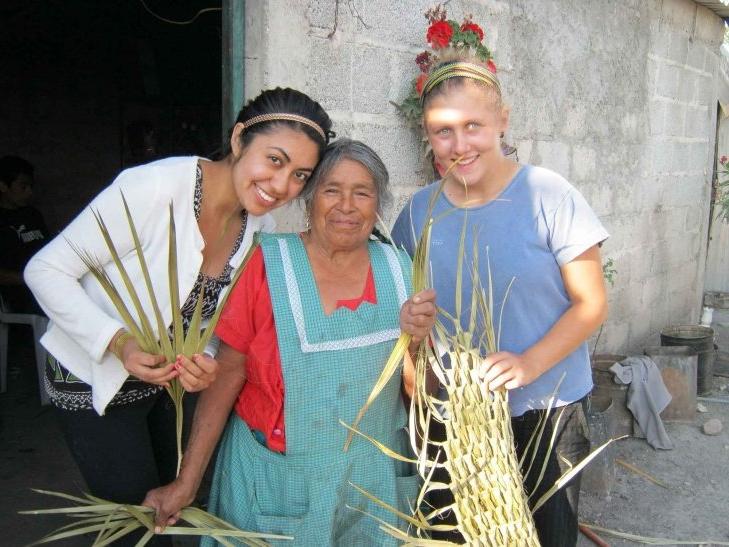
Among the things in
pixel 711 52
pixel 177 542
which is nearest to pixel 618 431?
pixel 177 542

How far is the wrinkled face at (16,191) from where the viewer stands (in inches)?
208

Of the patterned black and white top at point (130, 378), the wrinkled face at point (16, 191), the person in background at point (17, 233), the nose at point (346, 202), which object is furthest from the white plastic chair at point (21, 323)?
the nose at point (346, 202)

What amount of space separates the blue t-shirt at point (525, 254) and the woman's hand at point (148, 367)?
726mm

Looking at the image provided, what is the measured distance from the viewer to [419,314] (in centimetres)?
164

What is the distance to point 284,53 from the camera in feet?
9.20

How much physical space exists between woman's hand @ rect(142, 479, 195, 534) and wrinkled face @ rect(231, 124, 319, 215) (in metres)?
0.72

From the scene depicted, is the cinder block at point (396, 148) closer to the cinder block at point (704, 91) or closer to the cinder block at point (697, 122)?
the cinder block at point (697, 122)

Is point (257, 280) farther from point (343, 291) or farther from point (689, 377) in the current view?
point (689, 377)

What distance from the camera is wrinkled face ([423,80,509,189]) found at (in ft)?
6.26

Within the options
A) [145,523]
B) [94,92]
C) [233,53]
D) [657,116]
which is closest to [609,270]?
[657,116]

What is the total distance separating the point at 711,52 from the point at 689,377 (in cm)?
→ 336

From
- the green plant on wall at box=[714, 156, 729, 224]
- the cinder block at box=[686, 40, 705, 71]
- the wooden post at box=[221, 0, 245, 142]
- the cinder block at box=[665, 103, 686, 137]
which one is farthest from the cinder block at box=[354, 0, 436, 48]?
the green plant on wall at box=[714, 156, 729, 224]

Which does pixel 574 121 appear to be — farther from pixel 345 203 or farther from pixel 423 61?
pixel 345 203

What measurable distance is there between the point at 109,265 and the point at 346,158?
2.13 feet
